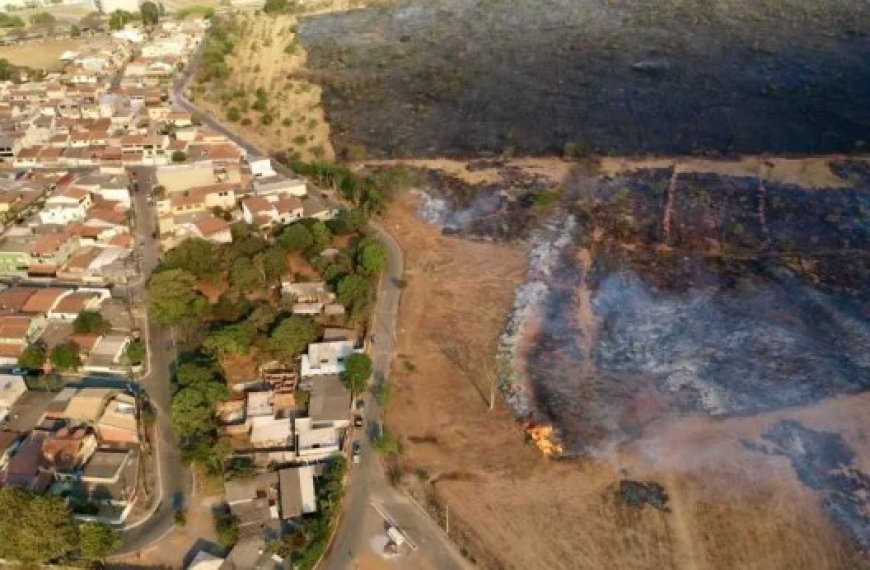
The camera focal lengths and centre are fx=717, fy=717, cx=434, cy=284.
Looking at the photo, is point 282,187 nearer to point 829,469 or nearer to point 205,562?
point 205,562

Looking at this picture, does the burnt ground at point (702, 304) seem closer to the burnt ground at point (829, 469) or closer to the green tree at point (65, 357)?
the burnt ground at point (829, 469)

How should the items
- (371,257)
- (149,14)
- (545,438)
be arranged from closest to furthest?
(545,438) < (371,257) < (149,14)

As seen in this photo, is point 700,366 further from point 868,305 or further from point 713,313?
point 868,305

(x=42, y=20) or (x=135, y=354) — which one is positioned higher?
(x=42, y=20)

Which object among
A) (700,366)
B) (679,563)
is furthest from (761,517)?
(700,366)

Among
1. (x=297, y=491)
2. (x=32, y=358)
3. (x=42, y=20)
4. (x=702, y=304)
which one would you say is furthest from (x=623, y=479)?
(x=42, y=20)

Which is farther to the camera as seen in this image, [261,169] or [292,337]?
[261,169]

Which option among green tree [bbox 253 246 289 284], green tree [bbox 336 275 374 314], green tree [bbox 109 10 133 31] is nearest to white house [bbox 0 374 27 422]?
green tree [bbox 253 246 289 284]
